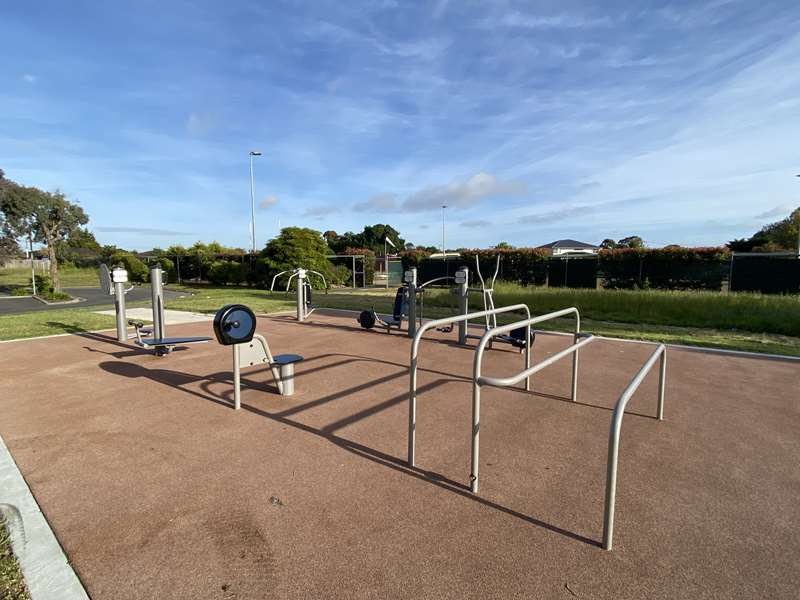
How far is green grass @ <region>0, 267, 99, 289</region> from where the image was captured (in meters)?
25.1

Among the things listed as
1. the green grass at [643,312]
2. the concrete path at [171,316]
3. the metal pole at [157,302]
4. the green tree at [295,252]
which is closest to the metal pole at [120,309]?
the metal pole at [157,302]

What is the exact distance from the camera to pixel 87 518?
2568 mm

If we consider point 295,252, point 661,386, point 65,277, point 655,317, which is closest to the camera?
point 661,386

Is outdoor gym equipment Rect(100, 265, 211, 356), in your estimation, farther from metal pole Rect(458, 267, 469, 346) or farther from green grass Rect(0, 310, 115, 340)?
metal pole Rect(458, 267, 469, 346)

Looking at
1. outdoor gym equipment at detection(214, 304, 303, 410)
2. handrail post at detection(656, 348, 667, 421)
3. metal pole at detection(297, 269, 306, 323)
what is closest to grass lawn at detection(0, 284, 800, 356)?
metal pole at detection(297, 269, 306, 323)

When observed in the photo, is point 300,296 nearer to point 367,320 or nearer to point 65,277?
point 367,320

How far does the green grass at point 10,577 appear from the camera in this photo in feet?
6.38

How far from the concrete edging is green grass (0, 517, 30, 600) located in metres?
0.02

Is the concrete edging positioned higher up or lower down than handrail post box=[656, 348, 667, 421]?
lower down

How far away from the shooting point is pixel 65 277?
29.6m

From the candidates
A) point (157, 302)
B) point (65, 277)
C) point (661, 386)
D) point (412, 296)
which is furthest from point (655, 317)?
point (65, 277)

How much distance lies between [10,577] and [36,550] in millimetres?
211

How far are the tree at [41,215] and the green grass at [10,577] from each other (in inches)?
804

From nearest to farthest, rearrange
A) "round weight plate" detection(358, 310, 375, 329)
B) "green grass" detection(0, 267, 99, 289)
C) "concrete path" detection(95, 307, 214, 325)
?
"round weight plate" detection(358, 310, 375, 329)
"concrete path" detection(95, 307, 214, 325)
"green grass" detection(0, 267, 99, 289)
